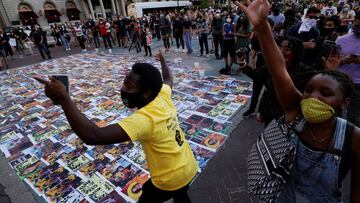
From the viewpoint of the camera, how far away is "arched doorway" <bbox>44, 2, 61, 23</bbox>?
29031 millimetres

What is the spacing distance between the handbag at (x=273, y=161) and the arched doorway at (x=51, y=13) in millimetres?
34226

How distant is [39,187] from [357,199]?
10.3 feet

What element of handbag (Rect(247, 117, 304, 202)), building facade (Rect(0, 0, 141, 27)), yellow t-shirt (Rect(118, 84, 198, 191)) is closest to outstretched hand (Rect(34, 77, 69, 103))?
yellow t-shirt (Rect(118, 84, 198, 191))

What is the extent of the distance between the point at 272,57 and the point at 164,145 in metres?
0.84

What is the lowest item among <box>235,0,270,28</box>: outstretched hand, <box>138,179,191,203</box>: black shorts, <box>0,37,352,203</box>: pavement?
<box>0,37,352,203</box>: pavement

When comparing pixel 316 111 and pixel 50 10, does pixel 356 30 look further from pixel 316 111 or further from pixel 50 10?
pixel 50 10

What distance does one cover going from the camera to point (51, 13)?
29.5 metres

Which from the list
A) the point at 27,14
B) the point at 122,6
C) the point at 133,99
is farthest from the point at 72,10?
the point at 133,99

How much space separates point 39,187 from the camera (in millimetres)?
2824

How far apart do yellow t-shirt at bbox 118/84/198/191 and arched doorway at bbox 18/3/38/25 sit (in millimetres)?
32110

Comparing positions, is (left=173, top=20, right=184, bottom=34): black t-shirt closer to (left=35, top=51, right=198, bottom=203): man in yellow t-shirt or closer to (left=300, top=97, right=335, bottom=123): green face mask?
(left=35, top=51, right=198, bottom=203): man in yellow t-shirt

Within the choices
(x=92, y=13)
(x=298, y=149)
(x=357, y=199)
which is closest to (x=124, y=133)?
(x=298, y=149)

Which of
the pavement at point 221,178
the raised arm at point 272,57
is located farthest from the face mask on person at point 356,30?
the raised arm at point 272,57

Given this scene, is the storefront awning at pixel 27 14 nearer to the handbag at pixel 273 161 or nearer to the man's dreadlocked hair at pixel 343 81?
the handbag at pixel 273 161
